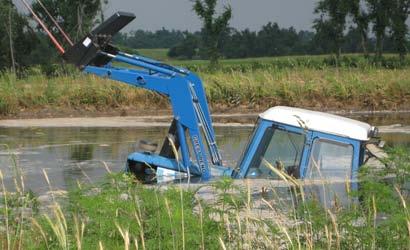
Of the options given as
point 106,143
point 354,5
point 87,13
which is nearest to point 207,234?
point 106,143

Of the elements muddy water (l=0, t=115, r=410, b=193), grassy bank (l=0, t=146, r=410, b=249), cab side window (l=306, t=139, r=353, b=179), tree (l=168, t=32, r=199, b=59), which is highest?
grassy bank (l=0, t=146, r=410, b=249)

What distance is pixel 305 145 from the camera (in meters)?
10.2

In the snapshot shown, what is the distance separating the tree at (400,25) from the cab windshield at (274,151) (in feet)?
155

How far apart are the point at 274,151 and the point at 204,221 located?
4708mm

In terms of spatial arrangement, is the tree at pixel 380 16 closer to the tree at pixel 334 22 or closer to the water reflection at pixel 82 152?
the tree at pixel 334 22

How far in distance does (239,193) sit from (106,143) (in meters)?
12.8

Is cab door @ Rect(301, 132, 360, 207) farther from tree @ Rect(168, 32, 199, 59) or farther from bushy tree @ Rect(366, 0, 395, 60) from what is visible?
tree @ Rect(168, 32, 199, 59)

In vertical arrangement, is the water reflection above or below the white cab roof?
below

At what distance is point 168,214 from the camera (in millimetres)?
5816

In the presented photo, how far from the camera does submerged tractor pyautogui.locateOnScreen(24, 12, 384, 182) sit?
10.1 meters

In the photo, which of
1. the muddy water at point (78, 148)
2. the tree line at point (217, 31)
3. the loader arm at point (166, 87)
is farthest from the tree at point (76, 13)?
the loader arm at point (166, 87)

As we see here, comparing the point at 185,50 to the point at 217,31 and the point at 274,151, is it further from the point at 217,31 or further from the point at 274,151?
the point at 274,151

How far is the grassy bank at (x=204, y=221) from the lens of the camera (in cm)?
570

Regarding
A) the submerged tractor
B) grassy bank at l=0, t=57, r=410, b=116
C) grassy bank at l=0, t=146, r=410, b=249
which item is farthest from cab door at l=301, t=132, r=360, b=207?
grassy bank at l=0, t=57, r=410, b=116
